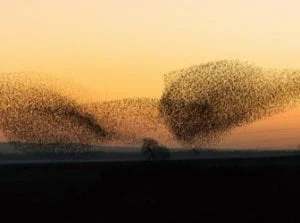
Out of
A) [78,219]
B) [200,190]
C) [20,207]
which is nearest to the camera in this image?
[78,219]

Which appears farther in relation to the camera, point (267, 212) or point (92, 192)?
point (92, 192)

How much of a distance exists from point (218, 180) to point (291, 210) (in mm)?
20609

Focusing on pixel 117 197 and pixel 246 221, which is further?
pixel 117 197

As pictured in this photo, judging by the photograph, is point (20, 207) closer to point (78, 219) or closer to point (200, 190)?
point (78, 219)

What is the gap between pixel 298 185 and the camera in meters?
46.5

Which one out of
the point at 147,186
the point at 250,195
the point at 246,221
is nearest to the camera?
the point at 246,221

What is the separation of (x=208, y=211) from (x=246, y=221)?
4.86 meters

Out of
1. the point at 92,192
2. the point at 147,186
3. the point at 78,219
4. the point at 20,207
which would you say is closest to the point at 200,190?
the point at 147,186

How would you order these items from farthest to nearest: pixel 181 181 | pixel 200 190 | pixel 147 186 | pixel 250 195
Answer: pixel 181 181 → pixel 147 186 → pixel 200 190 → pixel 250 195

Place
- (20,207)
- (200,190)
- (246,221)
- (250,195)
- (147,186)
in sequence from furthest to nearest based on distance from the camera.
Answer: (147,186), (200,190), (250,195), (20,207), (246,221)

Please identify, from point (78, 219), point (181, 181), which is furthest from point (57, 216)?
point (181, 181)

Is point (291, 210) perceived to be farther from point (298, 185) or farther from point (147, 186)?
point (147, 186)

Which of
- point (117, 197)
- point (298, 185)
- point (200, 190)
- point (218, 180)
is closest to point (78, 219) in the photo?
point (117, 197)

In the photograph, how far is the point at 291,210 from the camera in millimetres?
32531
